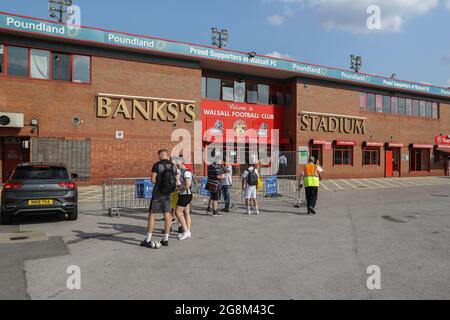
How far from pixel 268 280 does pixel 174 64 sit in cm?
1702

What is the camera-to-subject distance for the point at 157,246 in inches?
240

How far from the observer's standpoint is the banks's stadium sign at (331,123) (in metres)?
23.7

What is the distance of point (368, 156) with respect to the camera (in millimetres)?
26766

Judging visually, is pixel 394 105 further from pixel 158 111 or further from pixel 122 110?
pixel 122 110

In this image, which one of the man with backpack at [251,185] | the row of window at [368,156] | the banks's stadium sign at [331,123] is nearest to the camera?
the man with backpack at [251,185]

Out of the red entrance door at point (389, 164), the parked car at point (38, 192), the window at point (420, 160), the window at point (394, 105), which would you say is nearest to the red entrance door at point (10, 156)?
the parked car at point (38, 192)

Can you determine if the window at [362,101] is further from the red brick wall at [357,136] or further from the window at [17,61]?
the window at [17,61]

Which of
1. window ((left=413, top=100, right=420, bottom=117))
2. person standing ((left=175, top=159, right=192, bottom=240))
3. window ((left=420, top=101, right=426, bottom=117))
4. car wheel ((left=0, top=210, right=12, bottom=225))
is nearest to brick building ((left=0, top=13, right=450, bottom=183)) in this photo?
window ((left=413, top=100, right=420, bottom=117))

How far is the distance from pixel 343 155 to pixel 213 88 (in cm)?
1130

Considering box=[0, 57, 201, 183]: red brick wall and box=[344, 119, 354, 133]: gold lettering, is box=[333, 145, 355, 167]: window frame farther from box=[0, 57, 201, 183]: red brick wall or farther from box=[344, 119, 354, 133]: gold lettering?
box=[0, 57, 201, 183]: red brick wall

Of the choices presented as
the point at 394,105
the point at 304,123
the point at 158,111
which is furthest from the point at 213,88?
the point at 394,105

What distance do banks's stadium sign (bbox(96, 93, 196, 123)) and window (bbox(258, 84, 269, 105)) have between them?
6302 mm

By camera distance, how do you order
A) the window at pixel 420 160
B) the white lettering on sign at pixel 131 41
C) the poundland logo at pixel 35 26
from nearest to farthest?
the poundland logo at pixel 35 26
the white lettering on sign at pixel 131 41
the window at pixel 420 160
